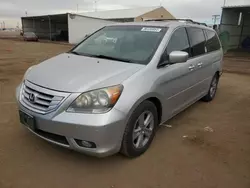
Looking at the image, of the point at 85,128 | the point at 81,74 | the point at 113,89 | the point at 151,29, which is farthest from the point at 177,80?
the point at 85,128

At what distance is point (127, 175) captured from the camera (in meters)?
2.76

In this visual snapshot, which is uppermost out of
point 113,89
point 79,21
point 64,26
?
point 79,21

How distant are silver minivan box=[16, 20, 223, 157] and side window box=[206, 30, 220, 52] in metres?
0.97

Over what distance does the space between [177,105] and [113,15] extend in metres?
39.3

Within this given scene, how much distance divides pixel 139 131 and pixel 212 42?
3.27 metres

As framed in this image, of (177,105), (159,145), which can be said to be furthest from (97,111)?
(177,105)

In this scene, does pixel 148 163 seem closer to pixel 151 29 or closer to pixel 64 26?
pixel 151 29

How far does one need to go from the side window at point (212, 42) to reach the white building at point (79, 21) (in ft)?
66.3

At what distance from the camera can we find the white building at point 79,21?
32.0 m

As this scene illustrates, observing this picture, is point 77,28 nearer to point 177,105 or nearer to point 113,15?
point 113,15

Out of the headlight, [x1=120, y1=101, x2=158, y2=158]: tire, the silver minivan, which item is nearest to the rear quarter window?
the silver minivan

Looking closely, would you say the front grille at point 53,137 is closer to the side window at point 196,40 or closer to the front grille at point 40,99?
the front grille at point 40,99

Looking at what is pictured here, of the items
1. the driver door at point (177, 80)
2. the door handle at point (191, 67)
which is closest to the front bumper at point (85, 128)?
the driver door at point (177, 80)

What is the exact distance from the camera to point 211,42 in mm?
5270
